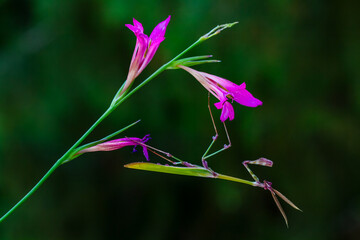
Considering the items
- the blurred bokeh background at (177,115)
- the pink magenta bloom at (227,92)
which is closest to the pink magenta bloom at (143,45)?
the pink magenta bloom at (227,92)

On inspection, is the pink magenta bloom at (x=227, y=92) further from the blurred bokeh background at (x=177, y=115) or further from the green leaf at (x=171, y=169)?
the blurred bokeh background at (x=177, y=115)

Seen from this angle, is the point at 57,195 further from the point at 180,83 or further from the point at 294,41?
the point at 294,41

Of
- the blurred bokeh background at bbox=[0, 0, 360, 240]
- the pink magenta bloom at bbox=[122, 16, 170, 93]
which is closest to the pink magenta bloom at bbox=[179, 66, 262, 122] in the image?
the pink magenta bloom at bbox=[122, 16, 170, 93]

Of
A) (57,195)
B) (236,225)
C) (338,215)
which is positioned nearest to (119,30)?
(57,195)

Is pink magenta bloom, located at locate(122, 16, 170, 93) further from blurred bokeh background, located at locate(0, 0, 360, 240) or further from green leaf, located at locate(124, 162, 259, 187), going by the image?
blurred bokeh background, located at locate(0, 0, 360, 240)

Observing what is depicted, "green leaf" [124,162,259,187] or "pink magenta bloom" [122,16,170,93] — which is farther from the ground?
"pink magenta bloom" [122,16,170,93]

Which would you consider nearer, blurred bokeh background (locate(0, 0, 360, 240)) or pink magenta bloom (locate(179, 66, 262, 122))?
pink magenta bloom (locate(179, 66, 262, 122))

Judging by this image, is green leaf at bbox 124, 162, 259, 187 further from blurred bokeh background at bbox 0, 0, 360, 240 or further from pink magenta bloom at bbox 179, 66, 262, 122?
blurred bokeh background at bbox 0, 0, 360, 240

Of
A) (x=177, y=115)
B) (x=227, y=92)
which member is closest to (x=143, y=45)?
(x=227, y=92)
